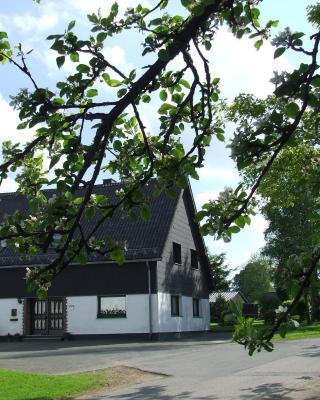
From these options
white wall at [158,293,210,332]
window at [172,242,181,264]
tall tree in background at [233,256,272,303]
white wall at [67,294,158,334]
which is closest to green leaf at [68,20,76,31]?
white wall at [67,294,158,334]

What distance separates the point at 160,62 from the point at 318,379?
983cm

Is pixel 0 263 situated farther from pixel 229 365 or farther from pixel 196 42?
pixel 196 42

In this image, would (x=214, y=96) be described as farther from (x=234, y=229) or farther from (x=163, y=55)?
(x=234, y=229)

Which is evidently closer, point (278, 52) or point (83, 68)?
point (278, 52)

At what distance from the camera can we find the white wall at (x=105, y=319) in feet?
96.1

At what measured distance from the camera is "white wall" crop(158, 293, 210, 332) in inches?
1176

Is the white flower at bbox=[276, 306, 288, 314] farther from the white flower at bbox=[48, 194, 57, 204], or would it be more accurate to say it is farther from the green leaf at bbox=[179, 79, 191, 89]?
the green leaf at bbox=[179, 79, 191, 89]

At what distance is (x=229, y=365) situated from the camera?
1552cm

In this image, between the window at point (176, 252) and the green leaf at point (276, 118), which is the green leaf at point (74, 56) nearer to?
the green leaf at point (276, 118)

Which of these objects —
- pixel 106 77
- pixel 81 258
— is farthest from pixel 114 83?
pixel 81 258

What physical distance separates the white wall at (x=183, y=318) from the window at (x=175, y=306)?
0.21m

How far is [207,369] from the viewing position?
1470cm

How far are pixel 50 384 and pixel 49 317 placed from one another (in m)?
19.3

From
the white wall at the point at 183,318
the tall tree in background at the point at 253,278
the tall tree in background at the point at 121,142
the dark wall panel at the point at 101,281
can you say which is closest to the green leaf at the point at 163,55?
the tall tree in background at the point at 121,142
